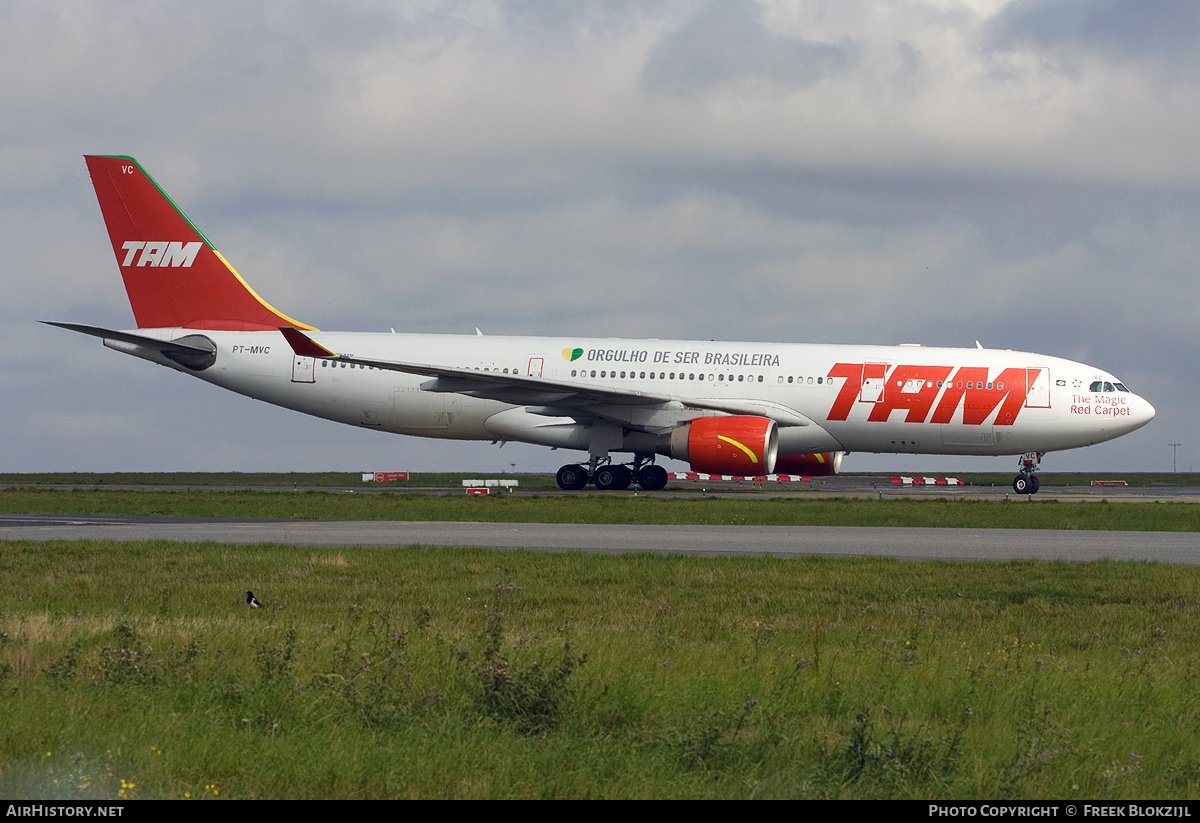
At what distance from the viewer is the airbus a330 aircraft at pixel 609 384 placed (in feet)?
108

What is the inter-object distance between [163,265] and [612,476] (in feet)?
54.4

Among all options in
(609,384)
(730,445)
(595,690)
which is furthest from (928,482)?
(595,690)

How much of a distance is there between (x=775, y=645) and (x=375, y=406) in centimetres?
2882

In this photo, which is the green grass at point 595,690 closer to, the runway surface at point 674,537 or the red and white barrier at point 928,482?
the runway surface at point 674,537

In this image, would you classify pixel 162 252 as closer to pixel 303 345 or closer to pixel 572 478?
pixel 303 345

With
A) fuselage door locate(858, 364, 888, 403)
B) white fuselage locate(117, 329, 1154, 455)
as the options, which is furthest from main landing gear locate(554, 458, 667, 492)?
fuselage door locate(858, 364, 888, 403)

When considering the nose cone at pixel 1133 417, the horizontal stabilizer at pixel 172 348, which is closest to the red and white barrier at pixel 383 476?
the horizontal stabilizer at pixel 172 348

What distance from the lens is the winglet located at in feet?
110

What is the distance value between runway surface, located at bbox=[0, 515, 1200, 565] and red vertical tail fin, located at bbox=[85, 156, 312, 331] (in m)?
16.5

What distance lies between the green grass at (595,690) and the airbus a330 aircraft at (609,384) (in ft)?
66.3

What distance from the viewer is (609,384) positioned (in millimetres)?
35281

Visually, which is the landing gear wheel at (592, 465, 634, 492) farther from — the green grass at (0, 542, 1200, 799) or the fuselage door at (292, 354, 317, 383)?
the green grass at (0, 542, 1200, 799)
